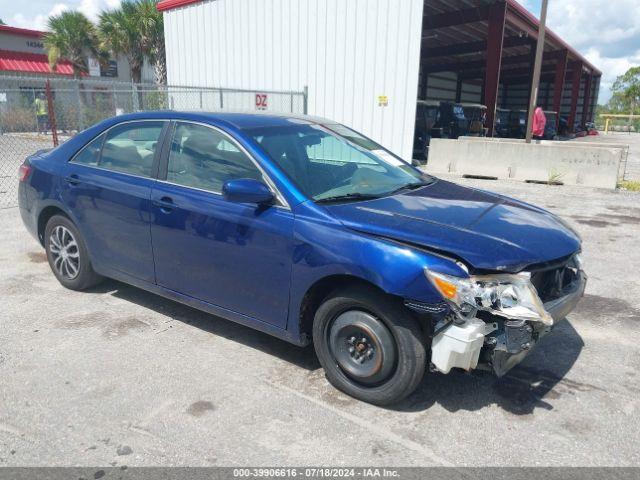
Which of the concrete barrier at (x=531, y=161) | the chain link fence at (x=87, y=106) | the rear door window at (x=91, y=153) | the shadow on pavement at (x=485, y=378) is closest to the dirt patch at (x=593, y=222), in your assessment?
the concrete barrier at (x=531, y=161)

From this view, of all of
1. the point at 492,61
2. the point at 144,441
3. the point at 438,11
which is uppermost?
the point at 438,11

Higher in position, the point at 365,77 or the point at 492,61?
the point at 492,61

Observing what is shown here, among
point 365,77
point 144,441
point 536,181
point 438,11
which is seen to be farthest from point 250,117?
point 438,11

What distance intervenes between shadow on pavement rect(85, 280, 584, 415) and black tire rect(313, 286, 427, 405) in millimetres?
193

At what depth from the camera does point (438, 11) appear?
20.1m

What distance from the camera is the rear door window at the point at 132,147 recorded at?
394cm

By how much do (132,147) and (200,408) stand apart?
2.22 meters

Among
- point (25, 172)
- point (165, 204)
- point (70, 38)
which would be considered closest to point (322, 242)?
point (165, 204)

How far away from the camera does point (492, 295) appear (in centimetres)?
265

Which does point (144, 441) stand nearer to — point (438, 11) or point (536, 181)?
point (536, 181)

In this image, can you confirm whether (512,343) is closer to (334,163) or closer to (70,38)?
(334,163)

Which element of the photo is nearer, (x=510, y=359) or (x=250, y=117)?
(x=510, y=359)

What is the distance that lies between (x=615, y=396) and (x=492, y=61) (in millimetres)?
17100

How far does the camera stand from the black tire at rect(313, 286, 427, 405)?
280cm
